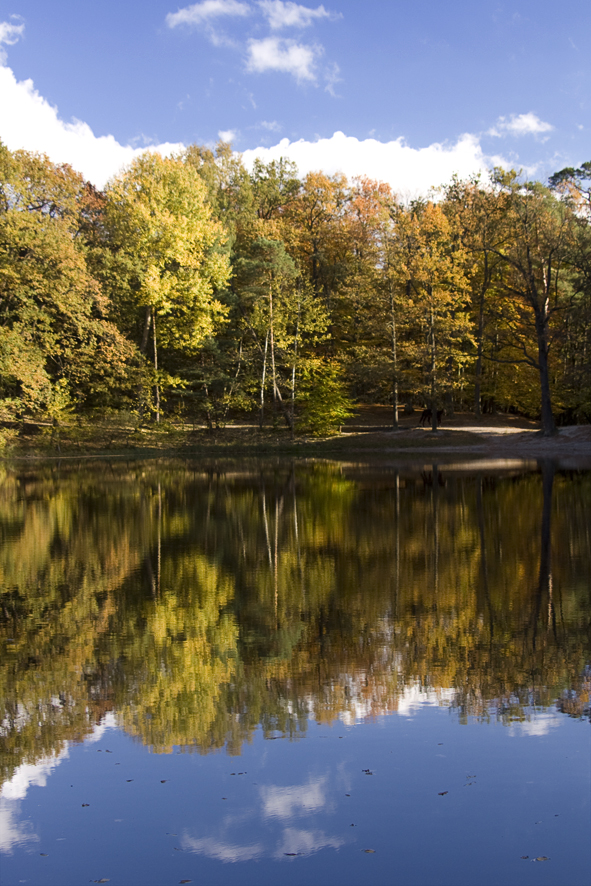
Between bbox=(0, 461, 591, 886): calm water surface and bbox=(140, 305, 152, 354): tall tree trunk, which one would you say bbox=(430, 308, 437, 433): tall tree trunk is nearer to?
bbox=(140, 305, 152, 354): tall tree trunk

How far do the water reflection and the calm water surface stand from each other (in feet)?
0.10

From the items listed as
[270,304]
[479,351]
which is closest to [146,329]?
[270,304]

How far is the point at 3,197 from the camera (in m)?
36.1

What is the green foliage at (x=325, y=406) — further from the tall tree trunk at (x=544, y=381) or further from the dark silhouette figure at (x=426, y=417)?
the tall tree trunk at (x=544, y=381)

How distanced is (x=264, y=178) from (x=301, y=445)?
98.0 feet

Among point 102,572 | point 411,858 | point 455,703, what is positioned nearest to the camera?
point 411,858

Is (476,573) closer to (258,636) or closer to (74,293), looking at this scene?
(258,636)

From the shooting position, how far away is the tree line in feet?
122

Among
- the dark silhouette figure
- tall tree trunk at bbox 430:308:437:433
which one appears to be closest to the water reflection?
tall tree trunk at bbox 430:308:437:433

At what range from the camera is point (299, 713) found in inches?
219

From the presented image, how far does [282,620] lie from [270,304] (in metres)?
35.8

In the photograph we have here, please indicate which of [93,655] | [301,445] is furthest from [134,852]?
[301,445]

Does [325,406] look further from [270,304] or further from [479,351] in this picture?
[479,351]

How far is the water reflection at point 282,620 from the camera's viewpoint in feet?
18.5
